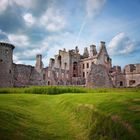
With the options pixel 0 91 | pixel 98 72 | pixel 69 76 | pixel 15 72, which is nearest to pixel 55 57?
pixel 69 76

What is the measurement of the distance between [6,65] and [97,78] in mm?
23587

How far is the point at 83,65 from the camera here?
8094 cm

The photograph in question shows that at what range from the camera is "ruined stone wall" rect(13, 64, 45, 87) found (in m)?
61.9

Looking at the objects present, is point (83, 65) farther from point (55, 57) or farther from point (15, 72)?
point (15, 72)

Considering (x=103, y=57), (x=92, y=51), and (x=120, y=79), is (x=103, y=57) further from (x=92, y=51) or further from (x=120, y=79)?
(x=120, y=79)

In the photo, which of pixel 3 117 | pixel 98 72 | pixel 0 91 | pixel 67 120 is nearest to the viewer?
pixel 3 117

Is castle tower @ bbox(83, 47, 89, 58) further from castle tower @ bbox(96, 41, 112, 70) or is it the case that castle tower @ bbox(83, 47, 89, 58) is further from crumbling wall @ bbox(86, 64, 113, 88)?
crumbling wall @ bbox(86, 64, 113, 88)

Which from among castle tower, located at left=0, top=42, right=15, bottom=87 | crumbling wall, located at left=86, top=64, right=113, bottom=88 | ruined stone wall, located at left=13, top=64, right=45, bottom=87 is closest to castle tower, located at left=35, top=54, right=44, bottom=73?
ruined stone wall, located at left=13, top=64, right=45, bottom=87

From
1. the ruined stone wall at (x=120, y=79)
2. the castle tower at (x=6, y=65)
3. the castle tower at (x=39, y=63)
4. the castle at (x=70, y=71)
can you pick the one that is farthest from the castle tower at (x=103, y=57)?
the castle tower at (x=6, y=65)

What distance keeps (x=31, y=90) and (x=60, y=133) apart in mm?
27464

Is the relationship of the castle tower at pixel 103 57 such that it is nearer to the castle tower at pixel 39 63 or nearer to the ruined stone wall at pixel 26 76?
the castle tower at pixel 39 63

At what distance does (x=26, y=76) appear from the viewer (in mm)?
64438

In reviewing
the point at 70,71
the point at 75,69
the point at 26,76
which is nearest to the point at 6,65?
the point at 26,76

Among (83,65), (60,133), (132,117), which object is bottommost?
(60,133)
